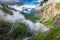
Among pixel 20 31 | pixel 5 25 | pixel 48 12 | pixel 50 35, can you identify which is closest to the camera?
pixel 50 35

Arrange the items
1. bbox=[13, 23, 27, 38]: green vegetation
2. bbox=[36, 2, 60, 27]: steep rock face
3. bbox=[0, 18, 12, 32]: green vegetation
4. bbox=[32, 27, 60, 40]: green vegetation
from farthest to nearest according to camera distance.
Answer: bbox=[36, 2, 60, 27]: steep rock face < bbox=[13, 23, 27, 38]: green vegetation < bbox=[0, 18, 12, 32]: green vegetation < bbox=[32, 27, 60, 40]: green vegetation

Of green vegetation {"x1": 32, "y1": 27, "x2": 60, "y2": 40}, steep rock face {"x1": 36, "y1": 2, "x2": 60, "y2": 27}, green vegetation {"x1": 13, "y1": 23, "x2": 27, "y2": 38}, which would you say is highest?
steep rock face {"x1": 36, "y1": 2, "x2": 60, "y2": 27}

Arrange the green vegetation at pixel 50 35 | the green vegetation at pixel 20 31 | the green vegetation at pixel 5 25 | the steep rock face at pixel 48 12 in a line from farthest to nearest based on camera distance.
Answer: the steep rock face at pixel 48 12, the green vegetation at pixel 20 31, the green vegetation at pixel 5 25, the green vegetation at pixel 50 35

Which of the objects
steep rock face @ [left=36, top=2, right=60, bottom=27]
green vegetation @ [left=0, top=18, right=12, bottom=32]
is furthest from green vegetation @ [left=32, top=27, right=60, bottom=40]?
steep rock face @ [left=36, top=2, right=60, bottom=27]

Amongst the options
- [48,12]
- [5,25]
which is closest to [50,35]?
[5,25]

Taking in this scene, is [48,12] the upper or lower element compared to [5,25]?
upper

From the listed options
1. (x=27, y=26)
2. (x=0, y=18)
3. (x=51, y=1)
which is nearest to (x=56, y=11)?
(x=51, y=1)

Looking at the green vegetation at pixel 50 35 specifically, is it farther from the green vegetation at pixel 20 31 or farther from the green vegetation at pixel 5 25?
the green vegetation at pixel 5 25

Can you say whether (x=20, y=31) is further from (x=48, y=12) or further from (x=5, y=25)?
(x=48, y=12)

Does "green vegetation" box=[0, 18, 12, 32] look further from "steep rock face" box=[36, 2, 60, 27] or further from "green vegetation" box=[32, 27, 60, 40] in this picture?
"steep rock face" box=[36, 2, 60, 27]

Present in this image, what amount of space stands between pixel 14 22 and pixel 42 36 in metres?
9.75

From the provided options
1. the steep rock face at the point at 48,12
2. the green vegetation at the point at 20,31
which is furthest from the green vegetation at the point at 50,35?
the steep rock face at the point at 48,12

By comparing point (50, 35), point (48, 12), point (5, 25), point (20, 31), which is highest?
point (48, 12)

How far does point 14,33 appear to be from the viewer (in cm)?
5119
